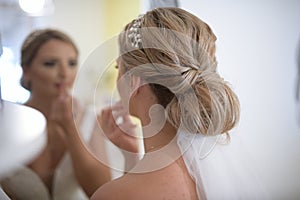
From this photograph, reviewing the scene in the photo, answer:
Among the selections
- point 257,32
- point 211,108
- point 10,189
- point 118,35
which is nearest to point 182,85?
point 211,108

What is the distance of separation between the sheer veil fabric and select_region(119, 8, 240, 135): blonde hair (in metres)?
0.03

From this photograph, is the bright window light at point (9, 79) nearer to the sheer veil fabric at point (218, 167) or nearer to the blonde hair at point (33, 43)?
the blonde hair at point (33, 43)

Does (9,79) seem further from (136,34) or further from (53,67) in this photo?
(136,34)

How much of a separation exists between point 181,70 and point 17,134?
36cm

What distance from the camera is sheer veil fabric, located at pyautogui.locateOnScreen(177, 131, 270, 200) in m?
0.66

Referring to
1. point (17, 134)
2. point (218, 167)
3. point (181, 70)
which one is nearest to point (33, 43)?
point (17, 134)

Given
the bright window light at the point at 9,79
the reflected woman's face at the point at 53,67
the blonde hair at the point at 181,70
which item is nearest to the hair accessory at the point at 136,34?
the blonde hair at the point at 181,70

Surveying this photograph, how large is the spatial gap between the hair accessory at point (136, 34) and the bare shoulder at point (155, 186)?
0.22 meters

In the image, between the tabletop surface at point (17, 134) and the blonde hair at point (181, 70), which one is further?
the tabletop surface at point (17, 134)

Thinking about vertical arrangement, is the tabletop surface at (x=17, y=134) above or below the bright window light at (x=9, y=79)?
below

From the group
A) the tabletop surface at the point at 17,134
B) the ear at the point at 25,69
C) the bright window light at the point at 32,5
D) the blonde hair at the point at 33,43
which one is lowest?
the tabletop surface at the point at 17,134

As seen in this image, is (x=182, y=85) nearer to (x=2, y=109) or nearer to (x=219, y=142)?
(x=219, y=142)

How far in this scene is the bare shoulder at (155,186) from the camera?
0.65 metres

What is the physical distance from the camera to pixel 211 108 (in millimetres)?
621
